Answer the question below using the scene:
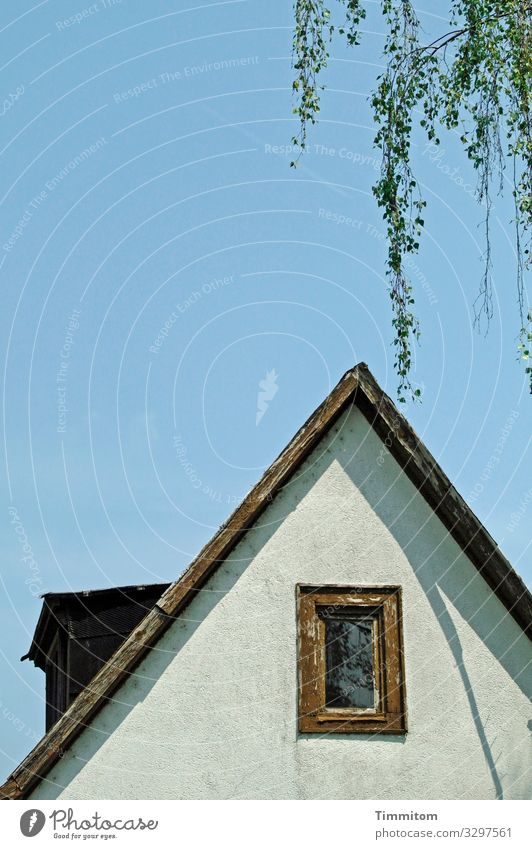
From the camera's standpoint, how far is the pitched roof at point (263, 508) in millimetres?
13531

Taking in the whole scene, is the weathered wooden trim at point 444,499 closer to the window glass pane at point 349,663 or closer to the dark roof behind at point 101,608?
the window glass pane at point 349,663

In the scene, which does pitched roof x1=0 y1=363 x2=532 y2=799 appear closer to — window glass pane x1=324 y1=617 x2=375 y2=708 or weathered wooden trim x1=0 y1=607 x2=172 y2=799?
weathered wooden trim x1=0 y1=607 x2=172 y2=799

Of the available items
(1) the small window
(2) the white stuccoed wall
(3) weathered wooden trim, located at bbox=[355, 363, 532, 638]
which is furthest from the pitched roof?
(1) the small window

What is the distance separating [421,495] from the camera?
48.6 ft

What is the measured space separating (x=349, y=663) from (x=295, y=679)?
2.07ft

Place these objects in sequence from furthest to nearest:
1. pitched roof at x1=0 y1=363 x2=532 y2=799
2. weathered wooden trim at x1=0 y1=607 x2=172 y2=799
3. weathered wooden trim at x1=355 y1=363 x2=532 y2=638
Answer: weathered wooden trim at x1=355 y1=363 x2=532 y2=638
pitched roof at x1=0 y1=363 x2=532 y2=799
weathered wooden trim at x1=0 y1=607 x2=172 y2=799

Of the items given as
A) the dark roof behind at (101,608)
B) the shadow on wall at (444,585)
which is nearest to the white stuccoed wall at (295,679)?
the shadow on wall at (444,585)

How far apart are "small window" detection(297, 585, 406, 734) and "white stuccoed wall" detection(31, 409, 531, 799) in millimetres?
110

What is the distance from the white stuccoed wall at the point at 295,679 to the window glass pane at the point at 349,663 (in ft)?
1.26

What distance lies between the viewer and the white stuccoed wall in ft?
44.9

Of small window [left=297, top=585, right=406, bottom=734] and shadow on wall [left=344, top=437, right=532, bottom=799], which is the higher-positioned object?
shadow on wall [left=344, top=437, right=532, bottom=799]

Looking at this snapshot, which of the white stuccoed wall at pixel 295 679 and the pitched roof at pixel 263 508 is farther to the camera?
the white stuccoed wall at pixel 295 679

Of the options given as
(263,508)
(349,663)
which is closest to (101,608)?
(263,508)
